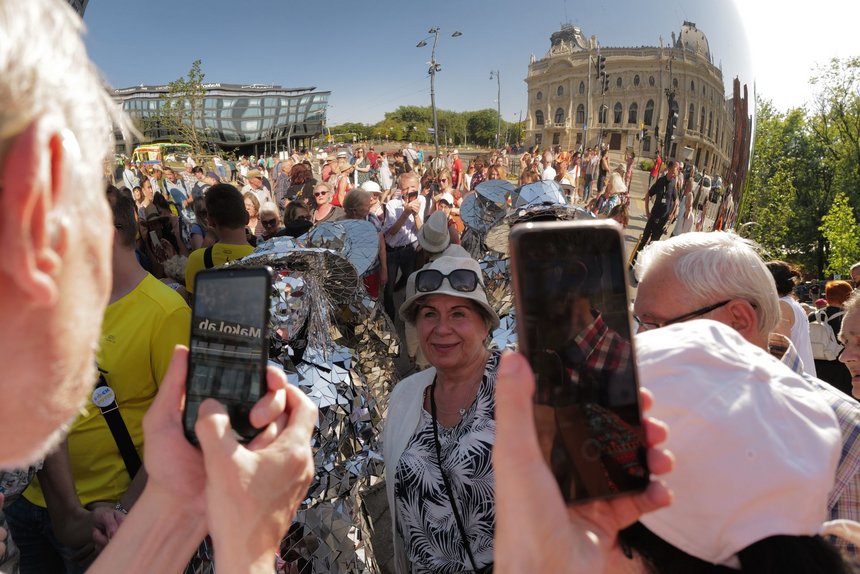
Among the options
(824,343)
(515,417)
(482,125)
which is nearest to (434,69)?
(482,125)

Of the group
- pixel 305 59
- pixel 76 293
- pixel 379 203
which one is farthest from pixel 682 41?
pixel 76 293

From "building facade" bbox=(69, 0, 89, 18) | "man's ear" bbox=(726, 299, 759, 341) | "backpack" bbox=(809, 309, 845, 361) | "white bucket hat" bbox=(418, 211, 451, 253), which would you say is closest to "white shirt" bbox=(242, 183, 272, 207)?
"white bucket hat" bbox=(418, 211, 451, 253)

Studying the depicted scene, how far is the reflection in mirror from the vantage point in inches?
92.7

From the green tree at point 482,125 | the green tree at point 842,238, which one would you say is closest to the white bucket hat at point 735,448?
the green tree at point 482,125

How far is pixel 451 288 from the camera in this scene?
2.32 meters

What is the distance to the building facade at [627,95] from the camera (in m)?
2.35

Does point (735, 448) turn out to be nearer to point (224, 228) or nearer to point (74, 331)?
point (74, 331)

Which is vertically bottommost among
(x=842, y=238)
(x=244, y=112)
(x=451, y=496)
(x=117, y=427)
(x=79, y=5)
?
(x=842, y=238)

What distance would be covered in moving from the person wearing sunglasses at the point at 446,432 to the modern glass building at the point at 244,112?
753 millimetres

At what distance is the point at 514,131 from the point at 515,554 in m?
1.86

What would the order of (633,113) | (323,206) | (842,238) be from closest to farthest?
(323,206) < (633,113) < (842,238)

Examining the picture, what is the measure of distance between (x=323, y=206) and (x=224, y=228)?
0.48 m

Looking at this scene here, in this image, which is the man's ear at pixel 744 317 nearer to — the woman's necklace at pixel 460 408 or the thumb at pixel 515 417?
the woman's necklace at pixel 460 408

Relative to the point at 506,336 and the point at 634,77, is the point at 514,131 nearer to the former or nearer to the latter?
the point at 634,77
